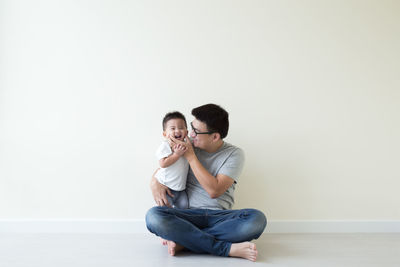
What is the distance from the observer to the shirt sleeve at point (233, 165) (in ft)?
7.29

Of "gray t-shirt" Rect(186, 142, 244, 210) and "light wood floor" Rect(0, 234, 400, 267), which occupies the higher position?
"gray t-shirt" Rect(186, 142, 244, 210)

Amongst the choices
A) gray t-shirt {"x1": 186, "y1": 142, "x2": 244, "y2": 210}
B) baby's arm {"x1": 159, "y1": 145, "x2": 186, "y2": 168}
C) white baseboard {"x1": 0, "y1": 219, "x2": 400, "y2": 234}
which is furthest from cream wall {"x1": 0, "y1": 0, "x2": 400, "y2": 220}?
baby's arm {"x1": 159, "y1": 145, "x2": 186, "y2": 168}

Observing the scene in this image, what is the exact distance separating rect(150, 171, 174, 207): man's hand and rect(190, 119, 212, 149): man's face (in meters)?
0.35

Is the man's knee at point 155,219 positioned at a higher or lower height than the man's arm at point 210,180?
lower

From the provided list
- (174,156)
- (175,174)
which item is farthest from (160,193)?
(174,156)

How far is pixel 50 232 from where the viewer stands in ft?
8.35

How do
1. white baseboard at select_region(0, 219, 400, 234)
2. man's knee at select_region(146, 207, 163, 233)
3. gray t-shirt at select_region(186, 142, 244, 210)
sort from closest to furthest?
man's knee at select_region(146, 207, 163, 233) → gray t-shirt at select_region(186, 142, 244, 210) → white baseboard at select_region(0, 219, 400, 234)

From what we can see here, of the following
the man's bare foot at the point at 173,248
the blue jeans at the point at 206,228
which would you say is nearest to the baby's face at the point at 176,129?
the blue jeans at the point at 206,228

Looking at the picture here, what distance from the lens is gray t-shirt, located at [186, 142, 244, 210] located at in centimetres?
225

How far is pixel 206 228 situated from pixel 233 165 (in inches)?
16.7

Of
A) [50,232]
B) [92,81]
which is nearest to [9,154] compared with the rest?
[50,232]

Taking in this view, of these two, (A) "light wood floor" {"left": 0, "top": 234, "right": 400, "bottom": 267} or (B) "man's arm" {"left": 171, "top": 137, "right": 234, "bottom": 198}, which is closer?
(A) "light wood floor" {"left": 0, "top": 234, "right": 400, "bottom": 267}

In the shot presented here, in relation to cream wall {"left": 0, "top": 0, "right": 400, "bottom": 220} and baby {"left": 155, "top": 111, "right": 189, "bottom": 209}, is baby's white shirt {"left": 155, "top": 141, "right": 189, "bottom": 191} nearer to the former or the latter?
→ baby {"left": 155, "top": 111, "right": 189, "bottom": 209}

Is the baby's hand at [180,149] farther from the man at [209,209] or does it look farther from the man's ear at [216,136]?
the man's ear at [216,136]
